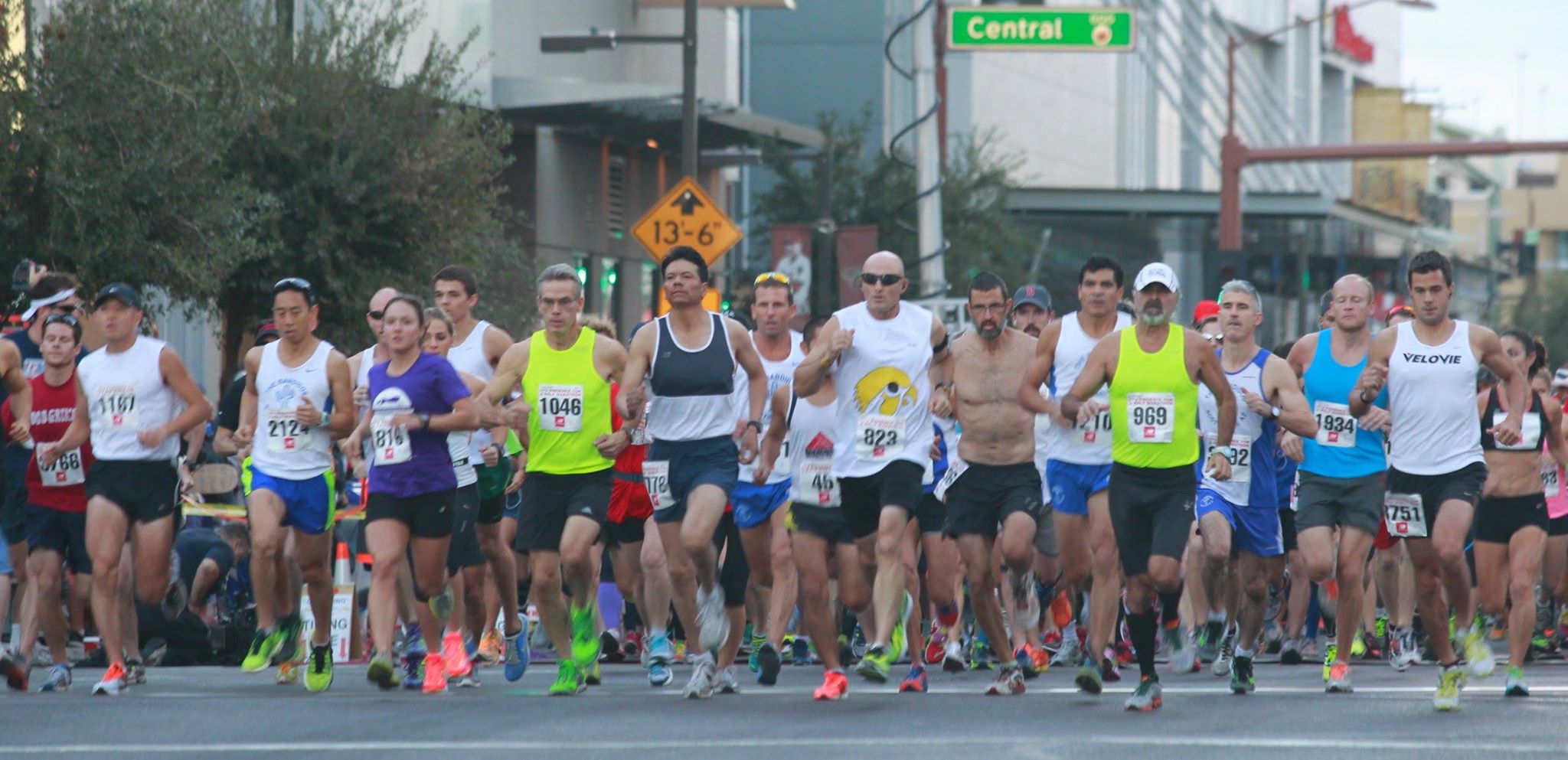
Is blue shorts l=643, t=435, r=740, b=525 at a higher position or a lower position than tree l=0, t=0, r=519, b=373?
lower

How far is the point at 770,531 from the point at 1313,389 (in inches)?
115

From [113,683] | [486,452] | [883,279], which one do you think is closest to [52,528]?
[113,683]

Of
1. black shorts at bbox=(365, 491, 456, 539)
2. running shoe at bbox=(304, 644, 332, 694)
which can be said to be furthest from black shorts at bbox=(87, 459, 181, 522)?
black shorts at bbox=(365, 491, 456, 539)

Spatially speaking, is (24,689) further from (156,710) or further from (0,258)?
(0,258)

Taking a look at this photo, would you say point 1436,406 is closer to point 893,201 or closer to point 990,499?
point 990,499

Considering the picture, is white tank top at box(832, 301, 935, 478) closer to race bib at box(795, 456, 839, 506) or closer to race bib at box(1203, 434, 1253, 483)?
race bib at box(795, 456, 839, 506)

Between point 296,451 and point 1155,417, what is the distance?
13.5 feet

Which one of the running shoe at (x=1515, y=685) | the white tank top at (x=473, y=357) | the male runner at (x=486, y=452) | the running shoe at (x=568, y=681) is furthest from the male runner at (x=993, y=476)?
the white tank top at (x=473, y=357)

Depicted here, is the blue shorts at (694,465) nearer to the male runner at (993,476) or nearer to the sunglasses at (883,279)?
the sunglasses at (883,279)

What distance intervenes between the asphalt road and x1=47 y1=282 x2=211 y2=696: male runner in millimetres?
589

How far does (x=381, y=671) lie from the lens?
12.5 meters

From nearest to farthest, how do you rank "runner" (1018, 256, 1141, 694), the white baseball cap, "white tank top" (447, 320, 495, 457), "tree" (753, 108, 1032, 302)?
the white baseball cap
"runner" (1018, 256, 1141, 694)
"white tank top" (447, 320, 495, 457)
"tree" (753, 108, 1032, 302)

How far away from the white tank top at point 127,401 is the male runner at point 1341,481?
562cm

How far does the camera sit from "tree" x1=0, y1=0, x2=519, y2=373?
18500 millimetres
